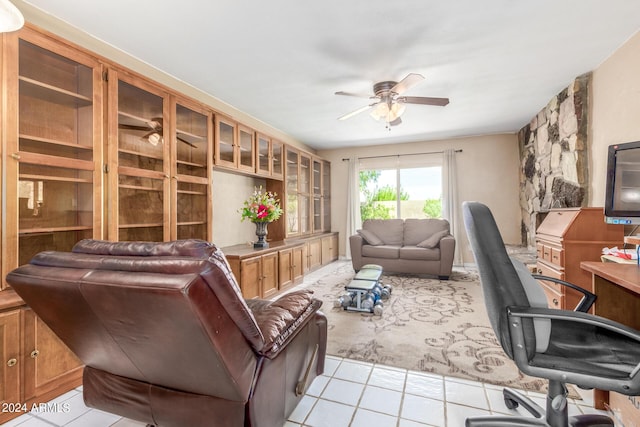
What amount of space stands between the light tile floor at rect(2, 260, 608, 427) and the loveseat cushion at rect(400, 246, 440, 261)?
280 centimetres

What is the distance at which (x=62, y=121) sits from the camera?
1.96 m

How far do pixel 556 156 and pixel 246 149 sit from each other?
4001 mm

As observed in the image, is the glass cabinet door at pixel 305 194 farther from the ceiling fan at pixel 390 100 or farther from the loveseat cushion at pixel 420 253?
the ceiling fan at pixel 390 100

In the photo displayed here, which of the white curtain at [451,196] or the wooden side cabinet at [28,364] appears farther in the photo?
the white curtain at [451,196]

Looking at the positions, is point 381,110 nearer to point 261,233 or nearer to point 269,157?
point 269,157

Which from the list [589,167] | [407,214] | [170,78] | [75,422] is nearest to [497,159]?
[407,214]

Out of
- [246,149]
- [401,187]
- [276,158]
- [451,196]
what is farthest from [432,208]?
[246,149]

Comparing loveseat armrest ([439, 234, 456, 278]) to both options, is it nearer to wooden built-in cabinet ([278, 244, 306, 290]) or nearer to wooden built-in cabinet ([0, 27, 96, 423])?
wooden built-in cabinet ([278, 244, 306, 290])

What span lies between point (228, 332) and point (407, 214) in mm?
5548

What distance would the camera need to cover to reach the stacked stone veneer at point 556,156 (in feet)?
10.0

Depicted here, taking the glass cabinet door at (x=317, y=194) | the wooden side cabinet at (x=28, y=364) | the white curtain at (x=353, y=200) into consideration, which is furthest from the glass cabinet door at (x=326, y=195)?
the wooden side cabinet at (x=28, y=364)

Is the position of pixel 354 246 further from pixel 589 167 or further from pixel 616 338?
pixel 616 338

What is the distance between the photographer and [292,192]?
4.85 meters

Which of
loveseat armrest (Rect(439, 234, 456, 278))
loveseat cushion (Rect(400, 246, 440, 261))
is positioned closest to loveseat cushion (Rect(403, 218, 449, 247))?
loveseat cushion (Rect(400, 246, 440, 261))
